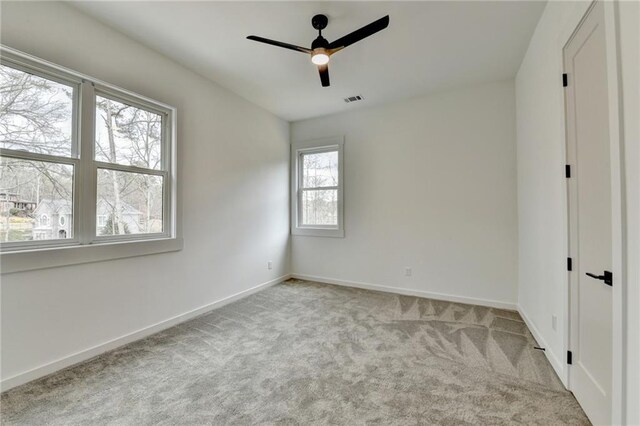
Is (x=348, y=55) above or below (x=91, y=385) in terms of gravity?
above

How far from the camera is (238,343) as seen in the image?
2559mm

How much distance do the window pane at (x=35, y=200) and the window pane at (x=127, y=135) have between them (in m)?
0.37

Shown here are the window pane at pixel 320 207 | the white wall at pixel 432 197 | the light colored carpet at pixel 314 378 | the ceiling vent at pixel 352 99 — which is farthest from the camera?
the window pane at pixel 320 207

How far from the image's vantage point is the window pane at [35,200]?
194 centimetres

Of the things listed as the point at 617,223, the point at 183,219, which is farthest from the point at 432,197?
the point at 183,219

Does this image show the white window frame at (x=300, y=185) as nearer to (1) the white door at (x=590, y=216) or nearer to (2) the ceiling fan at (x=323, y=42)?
(2) the ceiling fan at (x=323, y=42)

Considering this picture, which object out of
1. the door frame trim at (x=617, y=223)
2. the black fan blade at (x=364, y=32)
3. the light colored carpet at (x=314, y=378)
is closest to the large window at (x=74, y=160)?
the light colored carpet at (x=314, y=378)

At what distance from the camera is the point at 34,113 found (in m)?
2.05

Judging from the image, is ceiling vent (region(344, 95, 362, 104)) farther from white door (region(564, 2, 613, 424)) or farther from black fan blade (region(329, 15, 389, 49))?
white door (region(564, 2, 613, 424))

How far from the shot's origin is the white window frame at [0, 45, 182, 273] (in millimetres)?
1942

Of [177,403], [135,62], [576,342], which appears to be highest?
[135,62]

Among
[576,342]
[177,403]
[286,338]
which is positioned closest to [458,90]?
[576,342]

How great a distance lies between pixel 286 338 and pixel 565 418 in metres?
2.11

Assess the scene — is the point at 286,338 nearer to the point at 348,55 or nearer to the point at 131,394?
the point at 131,394
